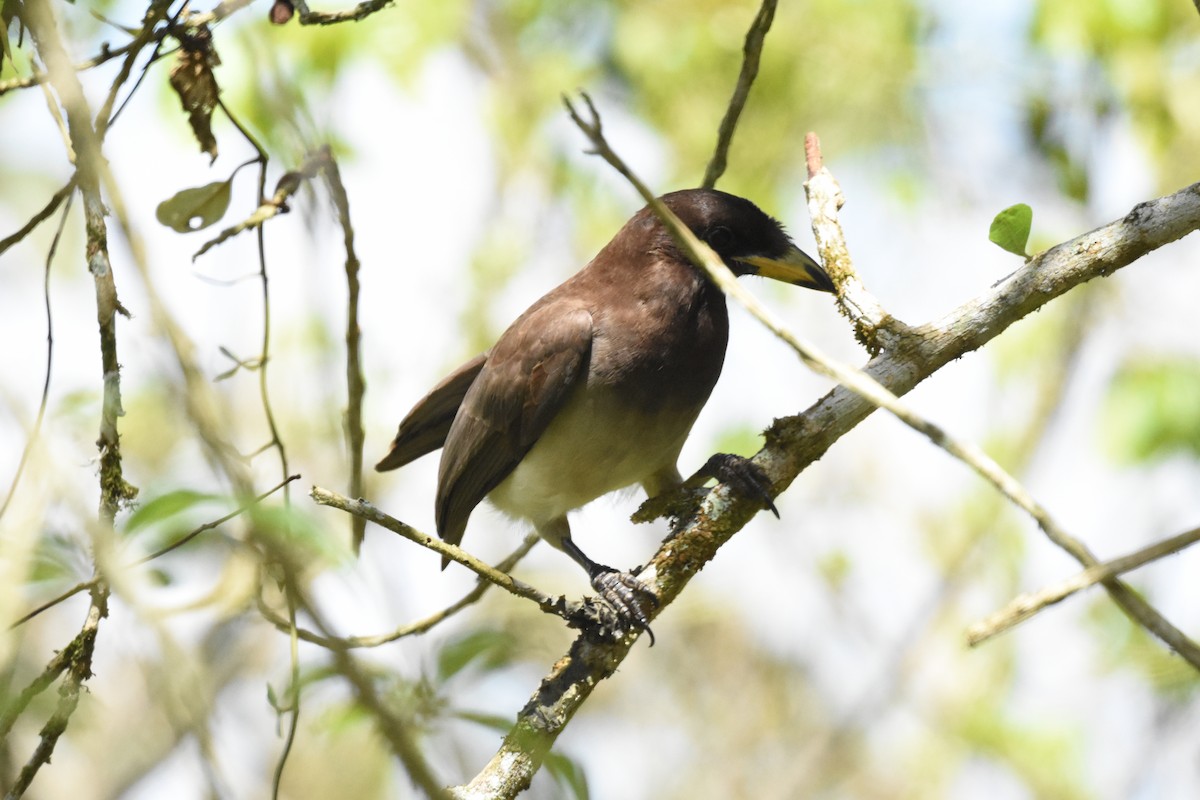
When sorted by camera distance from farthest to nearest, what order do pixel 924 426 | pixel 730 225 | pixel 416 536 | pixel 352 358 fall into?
pixel 730 225
pixel 352 358
pixel 416 536
pixel 924 426

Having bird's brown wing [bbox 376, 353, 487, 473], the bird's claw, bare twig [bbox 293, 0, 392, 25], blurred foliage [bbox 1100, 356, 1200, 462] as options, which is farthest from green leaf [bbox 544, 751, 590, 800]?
blurred foliage [bbox 1100, 356, 1200, 462]

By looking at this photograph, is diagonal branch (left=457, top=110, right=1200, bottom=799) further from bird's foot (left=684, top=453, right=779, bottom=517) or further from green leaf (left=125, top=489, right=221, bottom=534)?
green leaf (left=125, top=489, right=221, bottom=534)

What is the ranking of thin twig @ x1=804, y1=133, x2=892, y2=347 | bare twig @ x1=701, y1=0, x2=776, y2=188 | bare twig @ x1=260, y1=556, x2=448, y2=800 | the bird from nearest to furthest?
bare twig @ x1=260, y1=556, x2=448, y2=800 → thin twig @ x1=804, y1=133, x2=892, y2=347 → bare twig @ x1=701, y1=0, x2=776, y2=188 → the bird

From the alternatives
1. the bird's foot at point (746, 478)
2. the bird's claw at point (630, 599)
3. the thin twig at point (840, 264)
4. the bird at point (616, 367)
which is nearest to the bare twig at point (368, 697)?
the bird's claw at point (630, 599)

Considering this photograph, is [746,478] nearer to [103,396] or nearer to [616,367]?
[616,367]

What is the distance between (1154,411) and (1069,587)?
4.86 metres

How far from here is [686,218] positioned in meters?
3.96

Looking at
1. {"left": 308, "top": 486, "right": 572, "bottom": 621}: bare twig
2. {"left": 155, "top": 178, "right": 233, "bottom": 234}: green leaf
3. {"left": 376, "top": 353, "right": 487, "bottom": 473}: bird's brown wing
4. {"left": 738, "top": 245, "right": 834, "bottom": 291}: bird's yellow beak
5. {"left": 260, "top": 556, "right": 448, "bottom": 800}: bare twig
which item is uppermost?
{"left": 376, "top": 353, "right": 487, "bottom": 473}: bird's brown wing

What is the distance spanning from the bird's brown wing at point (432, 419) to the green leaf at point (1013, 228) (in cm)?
233

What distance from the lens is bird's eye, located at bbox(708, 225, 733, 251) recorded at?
3957mm

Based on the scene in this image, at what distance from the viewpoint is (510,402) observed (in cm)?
407

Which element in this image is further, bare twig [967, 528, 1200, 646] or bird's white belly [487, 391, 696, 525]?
bird's white belly [487, 391, 696, 525]

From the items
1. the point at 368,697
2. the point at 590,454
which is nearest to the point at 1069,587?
the point at 368,697

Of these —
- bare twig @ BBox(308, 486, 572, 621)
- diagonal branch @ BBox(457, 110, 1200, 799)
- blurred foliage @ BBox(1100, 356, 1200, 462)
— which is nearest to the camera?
bare twig @ BBox(308, 486, 572, 621)
